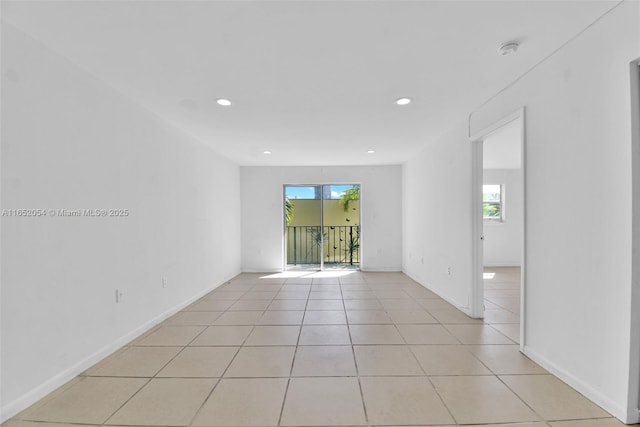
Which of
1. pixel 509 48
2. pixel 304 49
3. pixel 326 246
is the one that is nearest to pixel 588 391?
pixel 509 48

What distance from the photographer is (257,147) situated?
4434mm

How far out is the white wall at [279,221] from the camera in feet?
20.0

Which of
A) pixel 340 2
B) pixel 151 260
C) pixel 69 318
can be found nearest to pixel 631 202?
pixel 340 2

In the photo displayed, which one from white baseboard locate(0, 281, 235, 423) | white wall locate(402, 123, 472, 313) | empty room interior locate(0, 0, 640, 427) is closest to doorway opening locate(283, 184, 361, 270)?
white wall locate(402, 123, 472, 313)

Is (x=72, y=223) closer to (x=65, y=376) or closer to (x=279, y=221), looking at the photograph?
(x=65, y=376)

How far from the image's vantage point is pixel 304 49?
1.90 metres

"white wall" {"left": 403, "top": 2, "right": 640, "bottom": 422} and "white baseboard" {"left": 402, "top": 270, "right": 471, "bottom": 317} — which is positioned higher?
"white wall" {"left": 403, "top": 2, "right": 640, "bottom": 422}

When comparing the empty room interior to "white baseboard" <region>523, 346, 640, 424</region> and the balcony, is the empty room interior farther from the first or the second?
the balcony

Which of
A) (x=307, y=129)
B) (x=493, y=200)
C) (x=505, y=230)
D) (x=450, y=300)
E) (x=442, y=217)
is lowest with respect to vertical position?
(x=450, y=300)

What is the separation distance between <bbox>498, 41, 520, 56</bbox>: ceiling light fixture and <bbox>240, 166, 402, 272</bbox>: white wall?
417 centimetres

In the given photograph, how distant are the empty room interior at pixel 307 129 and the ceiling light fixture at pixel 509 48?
0.05 ft

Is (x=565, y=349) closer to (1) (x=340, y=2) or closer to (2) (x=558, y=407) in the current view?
(2) (x=558, y=407)

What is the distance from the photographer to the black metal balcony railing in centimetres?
669

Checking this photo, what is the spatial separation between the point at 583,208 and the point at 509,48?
3.82 feet
